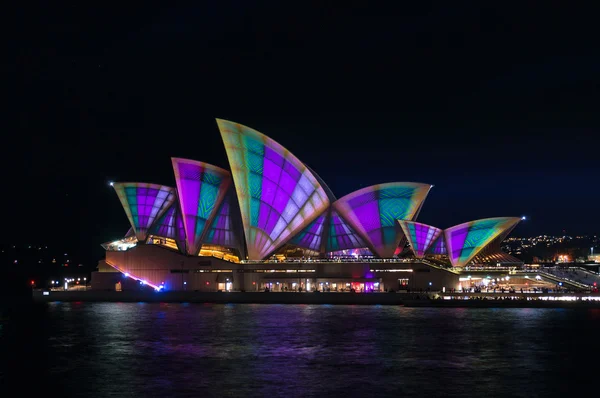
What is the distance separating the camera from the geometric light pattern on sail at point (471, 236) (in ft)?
261

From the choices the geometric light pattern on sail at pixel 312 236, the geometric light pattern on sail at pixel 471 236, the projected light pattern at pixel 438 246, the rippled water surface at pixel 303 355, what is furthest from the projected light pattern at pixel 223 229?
the rippled water surface at pixel 303 355

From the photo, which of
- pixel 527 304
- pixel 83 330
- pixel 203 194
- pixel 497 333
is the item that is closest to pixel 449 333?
pixel 497 333

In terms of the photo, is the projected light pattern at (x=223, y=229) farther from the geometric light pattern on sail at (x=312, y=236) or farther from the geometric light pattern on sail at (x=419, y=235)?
the geometric light pattern on sail at (x=419, y=235)

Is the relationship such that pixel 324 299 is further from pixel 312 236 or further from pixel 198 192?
pixel 198 192

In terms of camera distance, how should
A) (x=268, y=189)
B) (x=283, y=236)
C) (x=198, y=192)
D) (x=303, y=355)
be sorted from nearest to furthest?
(x=303, y=355), (x=268, y=189), (x=198, y=192), (x=283, y=236)

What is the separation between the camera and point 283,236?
80.8 metres

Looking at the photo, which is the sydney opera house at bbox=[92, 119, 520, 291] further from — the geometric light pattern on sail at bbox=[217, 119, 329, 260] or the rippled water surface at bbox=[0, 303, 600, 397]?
the rippled water surface at bbox=[0, 303, 600, 397]

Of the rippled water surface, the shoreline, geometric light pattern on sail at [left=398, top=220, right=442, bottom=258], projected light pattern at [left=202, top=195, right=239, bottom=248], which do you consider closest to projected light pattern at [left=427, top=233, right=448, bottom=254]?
geometric light pattern on sail at [left=398, top=220, right=442, bottom=258]

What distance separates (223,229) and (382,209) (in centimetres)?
1781

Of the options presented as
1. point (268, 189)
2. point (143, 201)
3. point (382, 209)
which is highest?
point (143, 201)

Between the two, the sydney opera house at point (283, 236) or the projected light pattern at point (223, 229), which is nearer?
the sydney opera house at point (283, 236)

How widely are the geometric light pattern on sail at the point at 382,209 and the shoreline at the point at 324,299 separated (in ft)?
22.1

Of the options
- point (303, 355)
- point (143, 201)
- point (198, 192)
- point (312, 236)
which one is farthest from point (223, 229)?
point (303, 355)

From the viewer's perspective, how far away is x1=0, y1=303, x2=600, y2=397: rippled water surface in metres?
29.0
